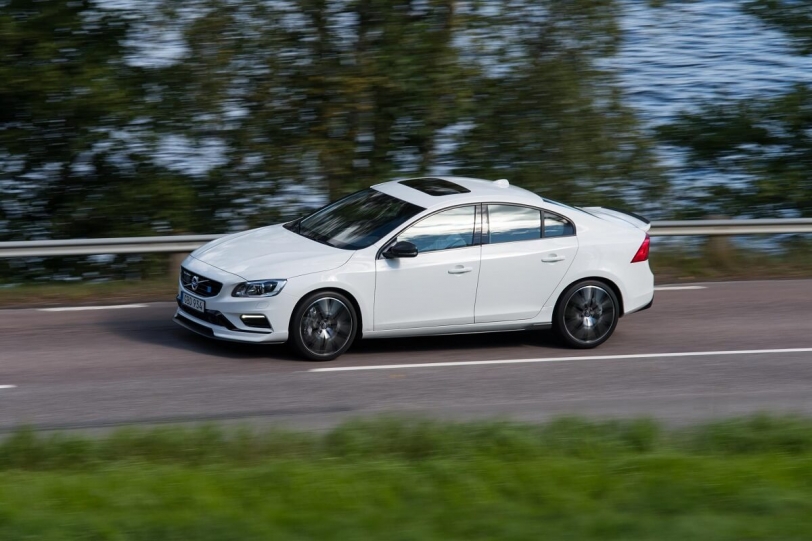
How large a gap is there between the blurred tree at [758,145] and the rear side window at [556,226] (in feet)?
30.1

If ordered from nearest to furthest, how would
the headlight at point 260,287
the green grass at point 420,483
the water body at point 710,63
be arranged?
the green grass at point 420,483 < the headlight at point 260,287 < the water body at point 710,63

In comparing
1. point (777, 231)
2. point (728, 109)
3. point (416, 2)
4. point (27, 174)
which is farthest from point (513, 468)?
point (728, 109)

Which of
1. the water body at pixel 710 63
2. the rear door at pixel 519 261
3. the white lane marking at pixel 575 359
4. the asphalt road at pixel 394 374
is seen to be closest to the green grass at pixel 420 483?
the asphalt road at pixel 394 374

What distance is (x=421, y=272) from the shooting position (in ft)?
34.0

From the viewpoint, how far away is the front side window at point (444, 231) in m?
10.5

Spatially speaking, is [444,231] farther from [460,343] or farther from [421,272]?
[460,343]

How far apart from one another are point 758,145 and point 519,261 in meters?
11.2

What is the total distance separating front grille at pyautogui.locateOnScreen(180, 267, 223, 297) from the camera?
1016 cm

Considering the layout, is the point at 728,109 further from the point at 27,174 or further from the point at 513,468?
the point at 513,468

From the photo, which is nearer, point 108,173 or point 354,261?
point 354,261

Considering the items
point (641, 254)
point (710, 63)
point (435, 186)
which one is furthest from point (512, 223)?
point (710, 63)

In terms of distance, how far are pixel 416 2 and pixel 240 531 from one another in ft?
40.9

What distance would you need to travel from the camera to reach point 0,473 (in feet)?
22.2

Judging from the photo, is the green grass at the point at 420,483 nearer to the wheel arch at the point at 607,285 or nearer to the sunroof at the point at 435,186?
the wheel arch at the point at 607,285
